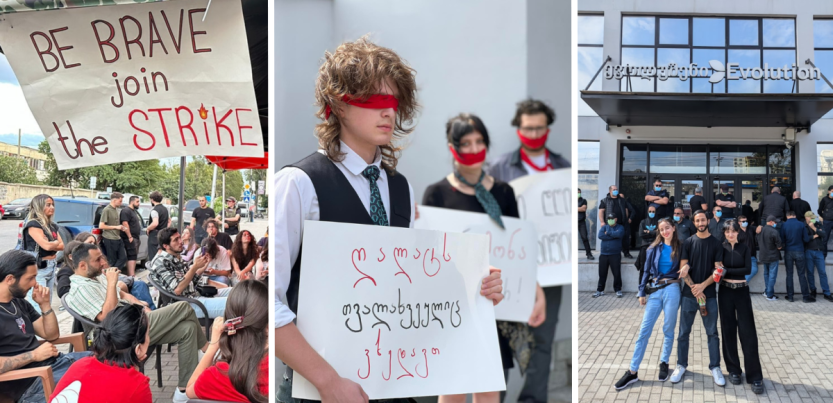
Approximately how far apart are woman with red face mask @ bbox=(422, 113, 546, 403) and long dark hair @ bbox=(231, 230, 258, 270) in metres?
3.21

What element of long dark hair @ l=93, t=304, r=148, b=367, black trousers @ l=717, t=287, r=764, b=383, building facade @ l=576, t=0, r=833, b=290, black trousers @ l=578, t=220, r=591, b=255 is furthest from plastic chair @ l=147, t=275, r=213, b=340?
building facade @ l=576, t=0, r=833, b=290

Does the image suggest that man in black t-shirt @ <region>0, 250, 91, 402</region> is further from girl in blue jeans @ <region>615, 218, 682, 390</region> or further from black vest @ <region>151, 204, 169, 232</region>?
black vest @ <region>151, 204, 169, 232</region>

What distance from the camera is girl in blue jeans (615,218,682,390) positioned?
4859mm

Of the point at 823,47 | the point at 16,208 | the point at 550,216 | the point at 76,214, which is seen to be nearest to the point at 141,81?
the point at 550,216

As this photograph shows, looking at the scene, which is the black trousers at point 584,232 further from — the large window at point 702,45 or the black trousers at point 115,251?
the black trousers at point 115,251

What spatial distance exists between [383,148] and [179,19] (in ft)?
3.29

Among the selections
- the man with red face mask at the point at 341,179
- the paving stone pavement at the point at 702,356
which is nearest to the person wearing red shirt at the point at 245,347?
the man with red face mask at the point at 341,179

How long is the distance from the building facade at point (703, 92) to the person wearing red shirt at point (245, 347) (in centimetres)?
932

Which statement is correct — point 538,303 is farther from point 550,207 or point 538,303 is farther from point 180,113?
point 180,113

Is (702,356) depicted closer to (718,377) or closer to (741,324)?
(718,377)

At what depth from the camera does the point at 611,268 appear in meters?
8.65

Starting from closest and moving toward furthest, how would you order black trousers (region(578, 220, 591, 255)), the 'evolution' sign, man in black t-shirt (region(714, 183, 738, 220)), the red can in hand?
the red can in hand
black trousers (region(578, 220, 591, 255))
man in black t-shirt (region(714, 183, 738, 220))
the 'evolution' sign

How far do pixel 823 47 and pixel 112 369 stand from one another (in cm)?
1413

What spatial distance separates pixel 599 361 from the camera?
5852 mm
